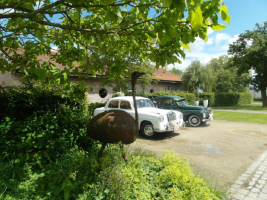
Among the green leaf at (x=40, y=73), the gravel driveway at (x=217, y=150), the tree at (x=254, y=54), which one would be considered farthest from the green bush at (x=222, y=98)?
→ the green leaf at (x=40, y=73)

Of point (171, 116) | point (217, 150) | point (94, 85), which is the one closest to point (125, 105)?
point (171, 116)

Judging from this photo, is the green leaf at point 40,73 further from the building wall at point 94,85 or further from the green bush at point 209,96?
the green bush at point 209,96

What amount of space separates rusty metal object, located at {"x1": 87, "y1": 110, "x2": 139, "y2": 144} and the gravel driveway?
195 centimetres

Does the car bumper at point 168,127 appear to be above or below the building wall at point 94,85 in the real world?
below

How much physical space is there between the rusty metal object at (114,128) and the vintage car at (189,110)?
7.63 metres

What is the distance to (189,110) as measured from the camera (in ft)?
35.0

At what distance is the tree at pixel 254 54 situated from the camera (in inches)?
916

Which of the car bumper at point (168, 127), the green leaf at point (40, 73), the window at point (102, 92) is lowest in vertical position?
the car bumper at point (168, 127)

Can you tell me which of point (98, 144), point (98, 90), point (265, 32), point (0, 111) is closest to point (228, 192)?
point (98, 144)

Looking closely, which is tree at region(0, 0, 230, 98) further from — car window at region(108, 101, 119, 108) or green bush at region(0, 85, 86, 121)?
car window at region(108, 101, 119, 108)

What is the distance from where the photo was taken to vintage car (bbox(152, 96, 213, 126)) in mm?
10422

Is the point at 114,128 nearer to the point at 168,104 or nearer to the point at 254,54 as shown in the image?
the point at 168,104

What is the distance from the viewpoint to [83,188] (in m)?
2.77

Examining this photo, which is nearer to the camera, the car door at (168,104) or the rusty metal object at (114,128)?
the rusty metal object at (114,128)
